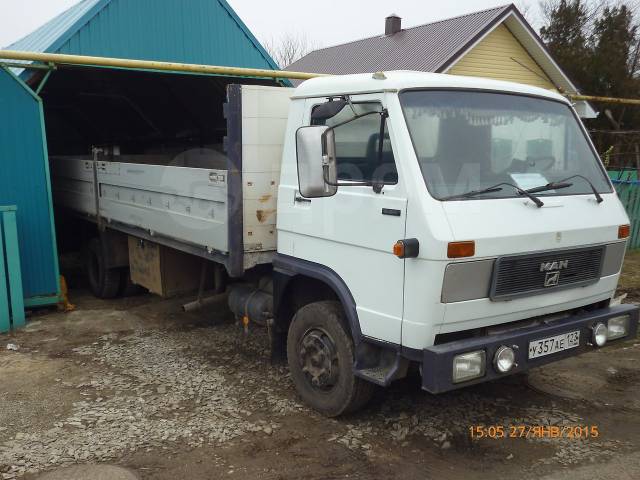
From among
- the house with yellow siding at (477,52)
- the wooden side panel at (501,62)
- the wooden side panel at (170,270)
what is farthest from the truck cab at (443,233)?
the wooden side panel at (501,62)

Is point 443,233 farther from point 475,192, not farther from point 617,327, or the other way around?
point 617,327

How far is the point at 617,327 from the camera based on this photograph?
12.8 ft

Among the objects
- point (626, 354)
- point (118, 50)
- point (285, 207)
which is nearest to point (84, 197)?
point (118, 50)

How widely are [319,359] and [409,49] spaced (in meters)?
15.9

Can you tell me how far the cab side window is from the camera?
3.42 m

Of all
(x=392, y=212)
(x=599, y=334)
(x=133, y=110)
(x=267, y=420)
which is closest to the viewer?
(x=392, y=212)

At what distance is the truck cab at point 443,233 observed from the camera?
10.5 ft

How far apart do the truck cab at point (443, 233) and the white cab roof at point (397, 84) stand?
1 cm

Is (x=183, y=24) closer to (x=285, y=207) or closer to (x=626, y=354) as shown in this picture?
(x=285, y=207)

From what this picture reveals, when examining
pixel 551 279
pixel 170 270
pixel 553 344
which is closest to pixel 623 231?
pixel 551 279

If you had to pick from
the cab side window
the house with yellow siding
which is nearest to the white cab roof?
the cab side window

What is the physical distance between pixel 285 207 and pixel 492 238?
62.6 inches

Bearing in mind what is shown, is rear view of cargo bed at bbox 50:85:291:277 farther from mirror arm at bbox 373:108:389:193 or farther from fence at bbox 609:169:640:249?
fence at bbox 609:169:640:249

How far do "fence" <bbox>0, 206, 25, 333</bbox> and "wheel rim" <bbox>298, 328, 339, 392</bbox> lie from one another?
12.1 feet
